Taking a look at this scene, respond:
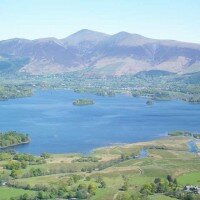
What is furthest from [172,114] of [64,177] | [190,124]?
[64,177]

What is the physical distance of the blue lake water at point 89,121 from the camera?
2539 inches

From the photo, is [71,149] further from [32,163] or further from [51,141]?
[32,163]

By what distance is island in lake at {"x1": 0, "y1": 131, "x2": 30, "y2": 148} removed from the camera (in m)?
61.8

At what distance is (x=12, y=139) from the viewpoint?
2475 inches

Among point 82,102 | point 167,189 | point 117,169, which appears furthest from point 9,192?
point 82,102

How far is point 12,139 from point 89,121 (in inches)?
753

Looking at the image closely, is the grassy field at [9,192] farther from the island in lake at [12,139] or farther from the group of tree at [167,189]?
the island in lake at [12,139]

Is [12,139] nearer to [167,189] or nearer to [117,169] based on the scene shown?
[117,169]

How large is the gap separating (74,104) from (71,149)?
4281 centimetres

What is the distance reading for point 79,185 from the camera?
41.9 metres

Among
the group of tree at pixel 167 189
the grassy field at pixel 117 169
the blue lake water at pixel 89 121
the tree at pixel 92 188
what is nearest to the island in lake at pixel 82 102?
the blue lake water at pixel 89 121

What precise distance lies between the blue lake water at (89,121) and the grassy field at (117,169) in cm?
486

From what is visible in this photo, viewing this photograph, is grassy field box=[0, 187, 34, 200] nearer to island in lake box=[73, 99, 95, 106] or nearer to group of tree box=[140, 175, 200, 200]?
group of tree box=[140, 175, 200, 200]

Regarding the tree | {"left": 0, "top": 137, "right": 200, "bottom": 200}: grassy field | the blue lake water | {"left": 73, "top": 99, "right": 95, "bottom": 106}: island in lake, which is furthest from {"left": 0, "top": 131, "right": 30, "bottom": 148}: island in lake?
{"left": 73, "top": 99, "right": 95, "bottom": 106}: island in lake
